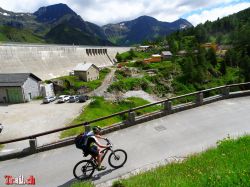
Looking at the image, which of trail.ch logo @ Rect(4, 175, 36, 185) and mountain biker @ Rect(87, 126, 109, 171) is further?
trail.ch logo @ Rect(4, 175, 36, 185)

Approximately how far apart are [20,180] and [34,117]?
34979 millimetres

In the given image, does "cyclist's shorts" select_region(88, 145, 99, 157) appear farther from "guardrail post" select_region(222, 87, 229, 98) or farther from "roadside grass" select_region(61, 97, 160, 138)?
"roadside grass" select_region(61, 97, 160, 138)

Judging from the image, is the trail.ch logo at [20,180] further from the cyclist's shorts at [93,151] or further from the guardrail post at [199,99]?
the guardrail post at [199,99]

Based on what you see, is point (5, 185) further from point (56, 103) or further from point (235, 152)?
point (56, 103)

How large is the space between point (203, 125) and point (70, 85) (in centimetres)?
6029

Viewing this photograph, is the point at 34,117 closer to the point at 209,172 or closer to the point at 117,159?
the point at 117,159

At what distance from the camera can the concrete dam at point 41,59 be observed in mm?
70412

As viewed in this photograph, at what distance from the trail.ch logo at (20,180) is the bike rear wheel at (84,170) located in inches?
65.0

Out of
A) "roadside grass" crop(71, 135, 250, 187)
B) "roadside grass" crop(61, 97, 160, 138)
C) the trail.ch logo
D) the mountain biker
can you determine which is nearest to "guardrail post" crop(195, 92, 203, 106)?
"roadside grass" crop(71, 135, 250, 187)

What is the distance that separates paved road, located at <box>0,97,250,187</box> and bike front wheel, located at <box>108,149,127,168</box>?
232 mm

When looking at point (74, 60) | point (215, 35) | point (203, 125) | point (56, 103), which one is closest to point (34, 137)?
point (203, 125)

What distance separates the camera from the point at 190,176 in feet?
26.1

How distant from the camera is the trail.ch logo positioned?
10266 mm

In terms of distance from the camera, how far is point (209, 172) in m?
8.05
